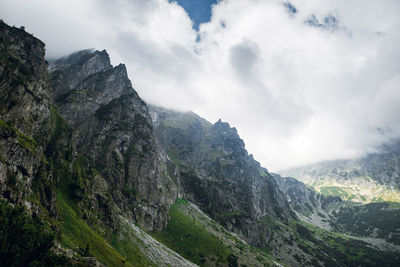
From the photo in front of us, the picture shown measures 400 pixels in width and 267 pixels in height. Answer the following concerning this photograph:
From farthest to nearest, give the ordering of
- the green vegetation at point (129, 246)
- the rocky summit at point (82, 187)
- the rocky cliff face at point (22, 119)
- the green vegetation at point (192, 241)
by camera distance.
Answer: the green vegetation at point (192, 241) < the green vegetation at point (129, 246) < the rocky cliff face at point (22, 119) < the rocky summit at point (82, 187)

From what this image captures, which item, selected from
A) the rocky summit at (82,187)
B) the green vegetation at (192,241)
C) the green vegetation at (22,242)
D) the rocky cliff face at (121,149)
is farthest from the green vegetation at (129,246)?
the green vegetation at (22,242)

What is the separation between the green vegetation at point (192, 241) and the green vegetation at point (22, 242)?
A: 266ft

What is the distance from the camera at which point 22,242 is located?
39.7m

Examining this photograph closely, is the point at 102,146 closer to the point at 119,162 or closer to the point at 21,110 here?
the point at 119,162

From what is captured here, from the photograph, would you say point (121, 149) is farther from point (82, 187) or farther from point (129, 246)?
point (129, 246)

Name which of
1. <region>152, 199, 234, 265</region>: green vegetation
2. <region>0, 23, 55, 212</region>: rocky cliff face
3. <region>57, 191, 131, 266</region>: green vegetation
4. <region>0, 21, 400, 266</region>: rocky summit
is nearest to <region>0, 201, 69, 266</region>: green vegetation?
<region>0, 21, 400, 266</region>: rocky summit

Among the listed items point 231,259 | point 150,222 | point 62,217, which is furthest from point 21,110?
point 231,259

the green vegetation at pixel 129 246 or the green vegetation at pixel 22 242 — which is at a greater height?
the green vegetation at pixel 22 242

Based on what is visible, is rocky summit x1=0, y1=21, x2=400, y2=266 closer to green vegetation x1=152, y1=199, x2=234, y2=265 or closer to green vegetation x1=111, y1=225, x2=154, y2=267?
green vegetation x1=111, y1=225, x2=154, y2=267

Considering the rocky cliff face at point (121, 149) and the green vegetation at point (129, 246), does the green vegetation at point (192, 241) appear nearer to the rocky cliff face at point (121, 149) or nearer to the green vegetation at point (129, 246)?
the rocky cliff face at point (121, 149)

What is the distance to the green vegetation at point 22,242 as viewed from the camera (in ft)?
123

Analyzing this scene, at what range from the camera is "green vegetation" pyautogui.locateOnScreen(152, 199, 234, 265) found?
11706cm

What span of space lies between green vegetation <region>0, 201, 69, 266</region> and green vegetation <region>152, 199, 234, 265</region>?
266ft

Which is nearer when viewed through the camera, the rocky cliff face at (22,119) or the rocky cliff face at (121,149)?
the rocky cliff face at (22,119)
